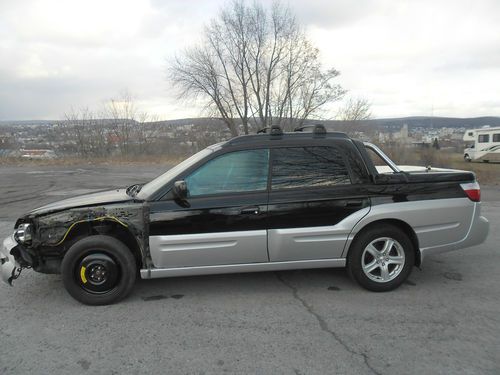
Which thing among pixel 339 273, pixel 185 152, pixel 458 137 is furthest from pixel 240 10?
pixel 339 273

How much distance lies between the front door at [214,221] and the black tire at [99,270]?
307 mm

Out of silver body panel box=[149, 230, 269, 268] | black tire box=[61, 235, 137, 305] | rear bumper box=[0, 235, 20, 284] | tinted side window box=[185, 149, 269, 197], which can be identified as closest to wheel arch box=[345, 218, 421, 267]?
silver body panel box=[149, 230, 269, 268]

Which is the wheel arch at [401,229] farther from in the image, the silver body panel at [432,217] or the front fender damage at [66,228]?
the front fender damage at [66,228]

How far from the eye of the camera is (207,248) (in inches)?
158

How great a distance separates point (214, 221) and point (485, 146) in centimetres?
3695

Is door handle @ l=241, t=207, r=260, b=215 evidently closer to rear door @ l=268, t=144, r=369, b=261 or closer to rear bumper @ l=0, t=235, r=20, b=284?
rear door @ l=268, t=144, r=369, b=261

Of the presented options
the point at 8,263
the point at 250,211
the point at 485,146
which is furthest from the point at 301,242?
the point at 485,146


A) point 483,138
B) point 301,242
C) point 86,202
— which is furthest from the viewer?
point 483,138

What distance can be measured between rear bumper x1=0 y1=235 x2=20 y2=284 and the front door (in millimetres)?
1390

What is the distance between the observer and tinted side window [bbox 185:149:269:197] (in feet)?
13.6

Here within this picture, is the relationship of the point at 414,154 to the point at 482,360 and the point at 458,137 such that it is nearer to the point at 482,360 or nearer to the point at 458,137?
the point at 482,360

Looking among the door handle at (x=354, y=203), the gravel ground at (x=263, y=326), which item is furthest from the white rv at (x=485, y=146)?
the door handle at (x=354, y=203)

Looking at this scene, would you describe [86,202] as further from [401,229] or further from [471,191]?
[471,191]

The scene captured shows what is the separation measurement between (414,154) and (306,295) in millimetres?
21971
